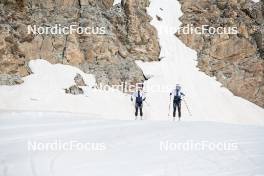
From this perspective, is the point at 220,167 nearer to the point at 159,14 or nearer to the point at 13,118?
the point at 13,118

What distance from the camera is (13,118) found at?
14234 mm

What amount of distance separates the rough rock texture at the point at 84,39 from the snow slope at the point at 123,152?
17381mm

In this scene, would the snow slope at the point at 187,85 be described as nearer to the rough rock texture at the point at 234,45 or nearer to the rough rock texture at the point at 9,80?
the rough rock texture at the point at 234,45

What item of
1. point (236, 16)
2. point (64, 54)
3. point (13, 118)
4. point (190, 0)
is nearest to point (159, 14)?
point (190, 0)

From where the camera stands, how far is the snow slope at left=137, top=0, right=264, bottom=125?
31.2 m

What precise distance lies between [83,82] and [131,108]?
15.3ft

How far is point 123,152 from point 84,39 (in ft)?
83.9

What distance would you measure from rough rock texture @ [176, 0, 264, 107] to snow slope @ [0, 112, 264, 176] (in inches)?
901

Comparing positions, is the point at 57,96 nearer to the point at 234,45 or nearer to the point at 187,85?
the point at 187,85

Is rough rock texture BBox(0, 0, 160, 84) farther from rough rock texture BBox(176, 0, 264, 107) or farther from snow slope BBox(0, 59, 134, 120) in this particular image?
rough rock texture BBox(176, 0, 264, 107)

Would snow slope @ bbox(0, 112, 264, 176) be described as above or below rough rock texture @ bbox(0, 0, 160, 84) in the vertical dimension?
below

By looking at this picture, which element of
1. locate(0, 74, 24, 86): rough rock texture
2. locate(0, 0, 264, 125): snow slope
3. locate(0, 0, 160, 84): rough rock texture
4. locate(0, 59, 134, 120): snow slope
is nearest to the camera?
locate(0, 59, 134, 120): snow slope

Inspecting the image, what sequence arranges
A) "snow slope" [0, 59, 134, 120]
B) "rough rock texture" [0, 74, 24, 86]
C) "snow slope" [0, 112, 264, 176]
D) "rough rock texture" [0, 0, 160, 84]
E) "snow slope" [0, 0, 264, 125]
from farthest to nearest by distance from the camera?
"rough rock texture" [0, 0, 160, 84] → "rough rock texture" [0, 74, 24, 86] → "snow slope" [0, 0, 264, 125] → "snow slope" [0, 59, 134, 120] → "snow slope" [0, 112, 264, 176]

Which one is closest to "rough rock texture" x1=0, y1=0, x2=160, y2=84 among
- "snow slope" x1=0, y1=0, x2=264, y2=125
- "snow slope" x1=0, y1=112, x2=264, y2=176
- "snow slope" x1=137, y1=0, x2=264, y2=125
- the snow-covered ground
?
"snow slope" x1=0, y1=0, x2=264, y2=125
